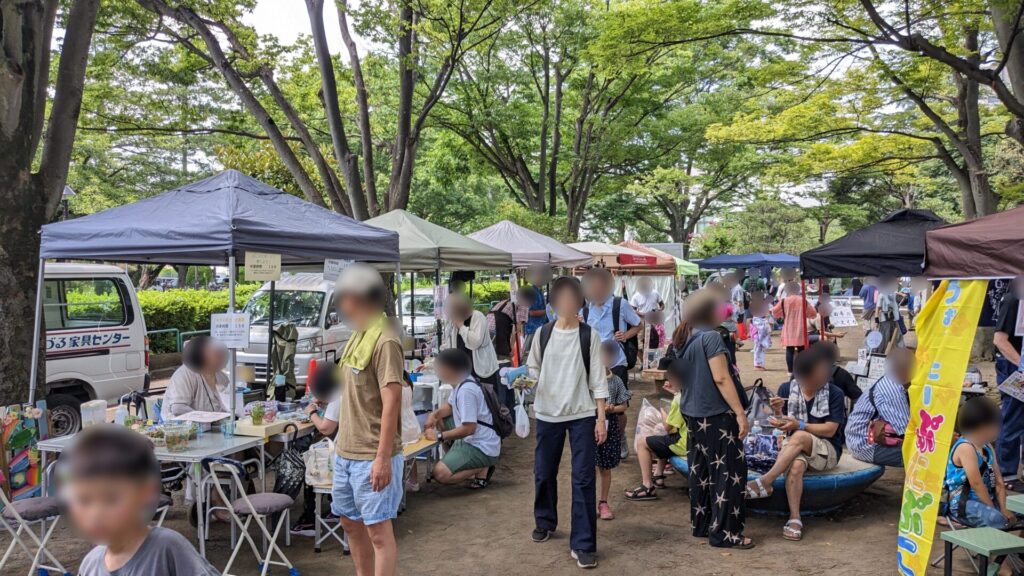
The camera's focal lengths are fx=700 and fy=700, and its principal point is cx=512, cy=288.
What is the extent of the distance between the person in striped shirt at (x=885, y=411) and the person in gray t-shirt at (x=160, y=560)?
4.94 m

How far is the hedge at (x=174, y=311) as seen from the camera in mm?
13258

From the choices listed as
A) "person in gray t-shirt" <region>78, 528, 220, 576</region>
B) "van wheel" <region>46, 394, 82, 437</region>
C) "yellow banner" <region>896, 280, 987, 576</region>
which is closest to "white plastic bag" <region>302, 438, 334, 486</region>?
"person in gray t-shirt" <region>78, 528, 220, 576</region>

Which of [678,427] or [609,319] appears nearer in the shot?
[678,427]

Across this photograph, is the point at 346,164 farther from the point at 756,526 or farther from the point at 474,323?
the point at 756,526

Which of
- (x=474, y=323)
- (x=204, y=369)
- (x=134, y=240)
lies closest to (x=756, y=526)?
(x=474, y=323)

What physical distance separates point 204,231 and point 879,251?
645 cm

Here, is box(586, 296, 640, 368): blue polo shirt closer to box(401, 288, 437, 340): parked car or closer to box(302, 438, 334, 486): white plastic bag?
box(302, 438, 334, 486): white plastic bag

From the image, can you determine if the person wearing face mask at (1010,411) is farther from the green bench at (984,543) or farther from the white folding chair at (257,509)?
the white folding chair at (257,509)

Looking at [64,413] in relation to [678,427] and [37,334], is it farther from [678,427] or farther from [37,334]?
[678,427]

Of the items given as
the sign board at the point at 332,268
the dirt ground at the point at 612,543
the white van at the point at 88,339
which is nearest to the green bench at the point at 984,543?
the dirt ground at the point at 612,543

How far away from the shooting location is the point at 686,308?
488 centimetres

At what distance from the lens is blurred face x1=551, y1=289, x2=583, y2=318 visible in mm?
4484

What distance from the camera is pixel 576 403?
4.46 m

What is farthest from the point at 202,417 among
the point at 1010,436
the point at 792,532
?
the point at 1010,436
